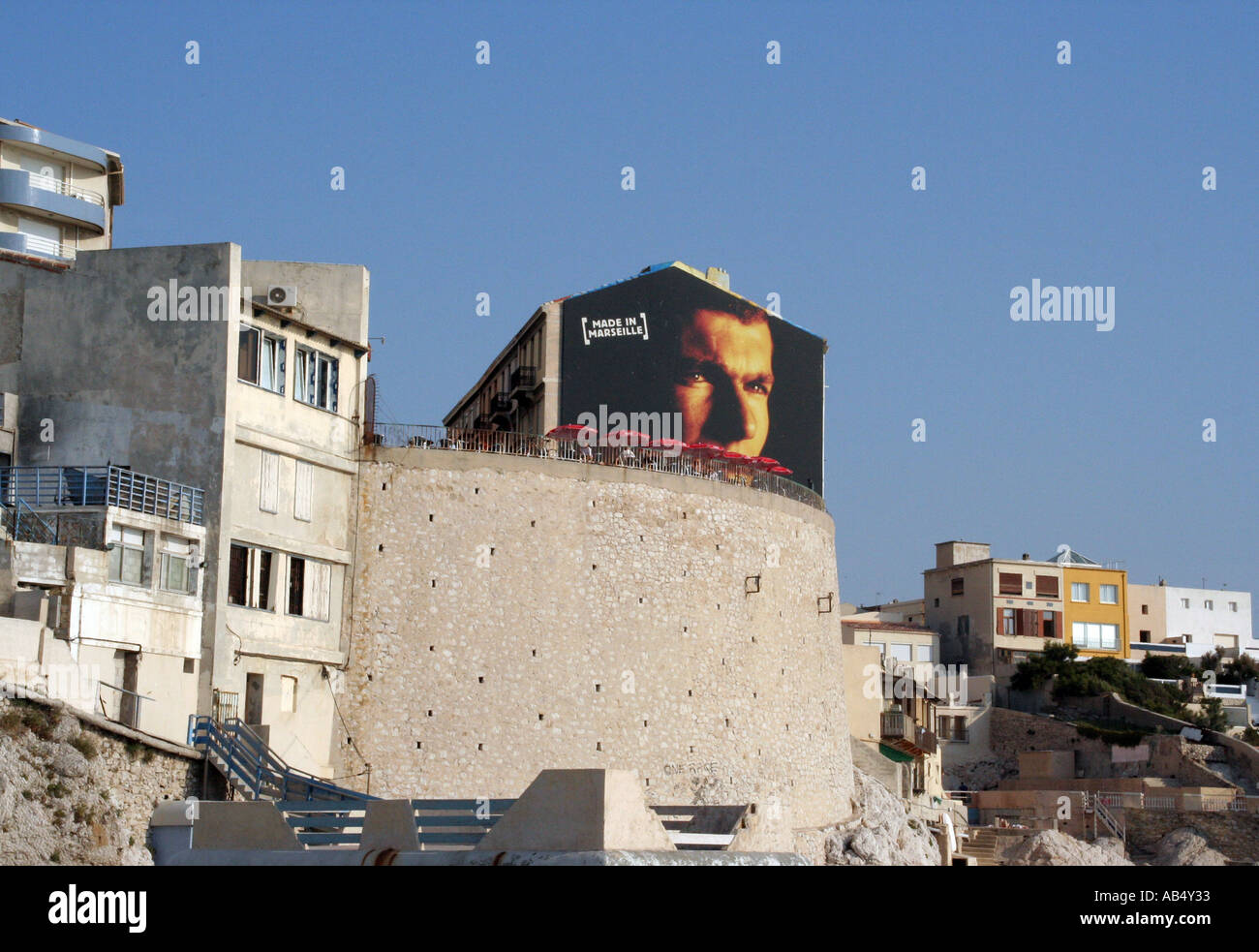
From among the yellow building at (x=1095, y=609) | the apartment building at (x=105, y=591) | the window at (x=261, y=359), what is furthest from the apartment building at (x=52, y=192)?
the yellow building at (x=1095, y=609)

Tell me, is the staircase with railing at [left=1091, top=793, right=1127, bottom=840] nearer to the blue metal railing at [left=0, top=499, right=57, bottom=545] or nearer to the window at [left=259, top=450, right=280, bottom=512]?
the window at [left=259, top=450, right=280, bottom=512]

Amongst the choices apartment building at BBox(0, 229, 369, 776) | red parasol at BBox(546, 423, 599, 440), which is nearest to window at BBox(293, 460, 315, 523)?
apartment building at BBox(0, 229, 369, 776)

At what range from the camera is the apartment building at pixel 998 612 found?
70250mm

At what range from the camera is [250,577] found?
31.3 meters

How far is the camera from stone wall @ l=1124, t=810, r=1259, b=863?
1984 inches

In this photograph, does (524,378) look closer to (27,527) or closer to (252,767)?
(252,767)

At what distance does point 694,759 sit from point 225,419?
13583 mm

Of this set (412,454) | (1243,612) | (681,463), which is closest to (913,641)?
(1243,612)

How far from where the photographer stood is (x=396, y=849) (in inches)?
588

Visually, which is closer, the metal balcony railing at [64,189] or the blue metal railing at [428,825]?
the blue metal railing at [428,825]

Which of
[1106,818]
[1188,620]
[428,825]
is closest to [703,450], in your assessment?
[1106,818]

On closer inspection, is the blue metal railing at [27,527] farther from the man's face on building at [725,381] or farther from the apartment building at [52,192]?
the man's face on building at [725,381]

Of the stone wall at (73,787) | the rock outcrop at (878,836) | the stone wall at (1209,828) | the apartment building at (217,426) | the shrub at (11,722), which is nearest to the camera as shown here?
the stone wall at (73,787)

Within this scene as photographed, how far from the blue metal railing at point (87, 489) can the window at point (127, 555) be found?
52cm
